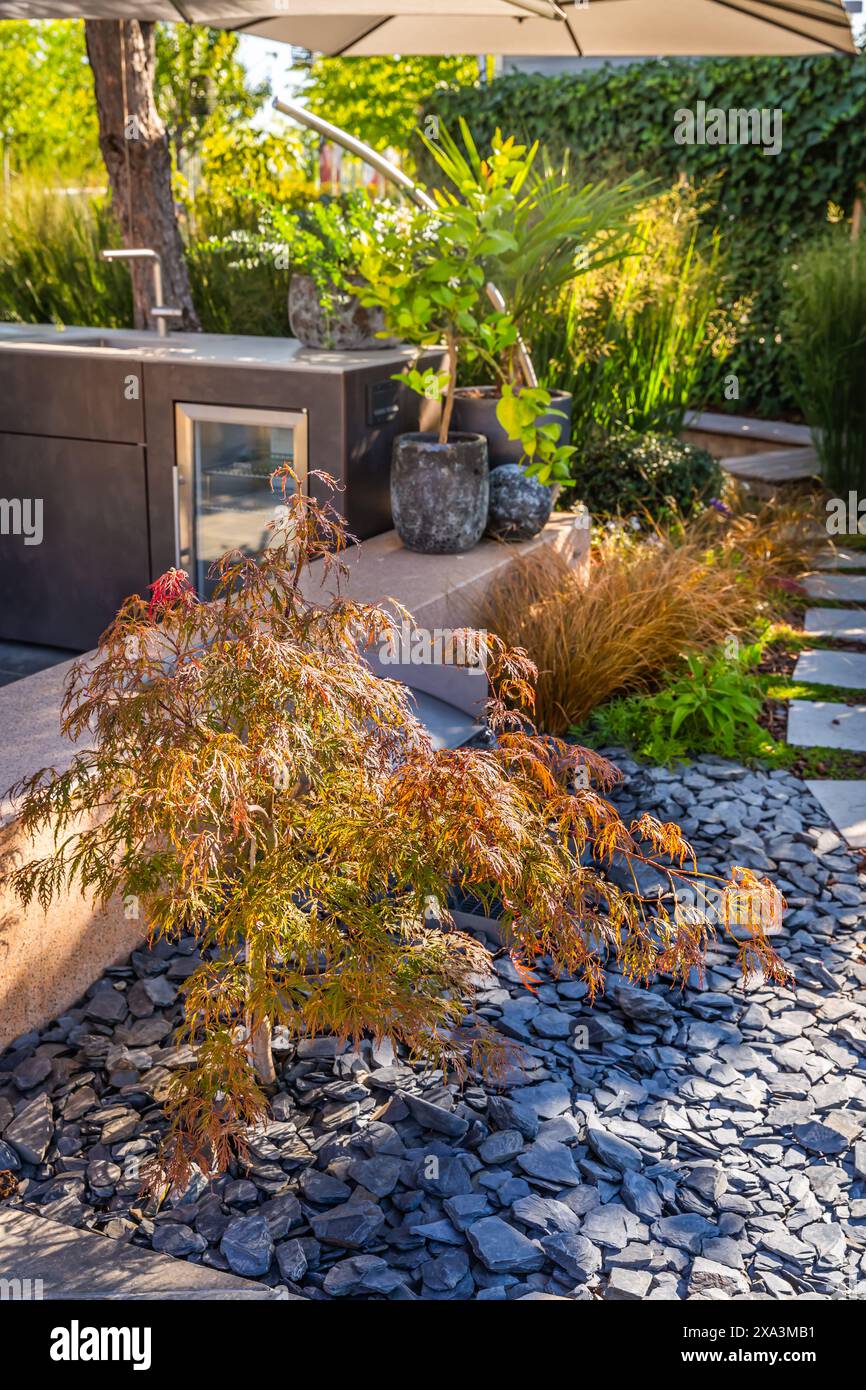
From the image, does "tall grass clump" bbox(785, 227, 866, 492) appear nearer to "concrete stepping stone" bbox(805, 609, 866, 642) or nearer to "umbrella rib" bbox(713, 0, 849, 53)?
"umbrella rib" bbox(713, 0, 849, 53)

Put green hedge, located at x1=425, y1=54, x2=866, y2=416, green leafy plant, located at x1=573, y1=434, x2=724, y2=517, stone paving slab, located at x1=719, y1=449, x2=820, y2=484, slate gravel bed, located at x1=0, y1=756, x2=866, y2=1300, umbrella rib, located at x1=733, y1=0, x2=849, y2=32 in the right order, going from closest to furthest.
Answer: slate gravel bed, located at x1=0, y1=756, x2=866, y2=1300
umbrella rib, located at x1=733, y1=0, x2=849, y2=32
green leafy plant, located at x1=573, y1=434, x2=724, y2=517
stone paving slab, located at x1=719, y1=449, x2=820, y2=484
green hedge, located at x1=425, y1=54, x2=866, y2=416

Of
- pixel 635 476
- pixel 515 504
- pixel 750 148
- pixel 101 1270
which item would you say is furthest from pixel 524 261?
pixel 750 148

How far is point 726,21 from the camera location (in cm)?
549

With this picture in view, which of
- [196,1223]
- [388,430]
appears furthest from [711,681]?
[196,1223]

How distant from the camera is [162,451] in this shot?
449 centimetres

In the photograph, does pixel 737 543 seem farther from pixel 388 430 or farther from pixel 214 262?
pixel 214 262

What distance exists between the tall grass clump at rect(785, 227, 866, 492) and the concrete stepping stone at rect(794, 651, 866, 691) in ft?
6.83

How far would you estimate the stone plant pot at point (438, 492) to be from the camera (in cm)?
420

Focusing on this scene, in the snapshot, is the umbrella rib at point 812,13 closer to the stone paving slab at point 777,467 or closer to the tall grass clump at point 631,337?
the tall grass clump at point 631,337

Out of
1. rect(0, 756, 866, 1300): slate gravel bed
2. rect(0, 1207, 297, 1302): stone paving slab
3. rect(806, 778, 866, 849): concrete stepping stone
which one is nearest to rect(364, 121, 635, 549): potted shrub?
rect(806, 778, 866, 849): concrete stepping stone

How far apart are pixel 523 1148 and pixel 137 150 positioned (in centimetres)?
514

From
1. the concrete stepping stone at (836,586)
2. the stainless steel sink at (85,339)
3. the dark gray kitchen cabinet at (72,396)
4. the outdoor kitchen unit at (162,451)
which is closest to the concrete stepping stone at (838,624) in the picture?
the concrete stepping stone at (836,586)

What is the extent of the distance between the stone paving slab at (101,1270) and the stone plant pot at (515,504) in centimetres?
312

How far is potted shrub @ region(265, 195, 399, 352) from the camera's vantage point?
439cm
